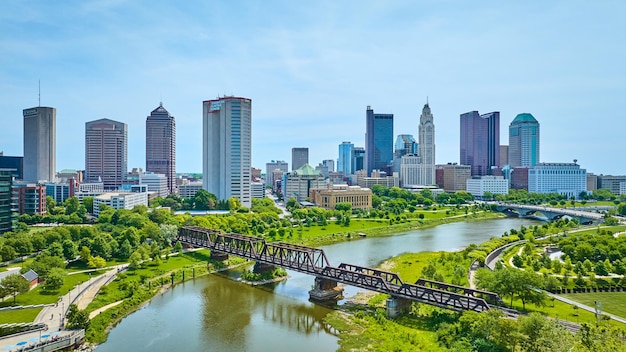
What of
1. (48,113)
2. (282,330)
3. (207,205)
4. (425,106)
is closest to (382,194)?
(425,106)

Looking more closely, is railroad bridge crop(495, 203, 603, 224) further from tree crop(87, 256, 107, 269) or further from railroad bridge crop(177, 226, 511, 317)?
tree crop(87, 256, 107, 269)

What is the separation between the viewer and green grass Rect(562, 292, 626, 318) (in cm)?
2929

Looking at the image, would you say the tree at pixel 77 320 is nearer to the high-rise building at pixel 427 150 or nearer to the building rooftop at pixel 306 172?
the building rooftop at pixel 306 172

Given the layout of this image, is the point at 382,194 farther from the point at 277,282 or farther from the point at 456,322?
the point at 456,322

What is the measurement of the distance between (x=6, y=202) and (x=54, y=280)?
2440 centimetres

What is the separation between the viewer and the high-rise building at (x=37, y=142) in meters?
135

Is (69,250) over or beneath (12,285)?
over

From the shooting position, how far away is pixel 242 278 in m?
41.5

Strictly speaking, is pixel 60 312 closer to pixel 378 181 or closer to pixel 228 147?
pixel 228 147

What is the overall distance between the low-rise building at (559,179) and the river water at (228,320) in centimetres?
→ 13258

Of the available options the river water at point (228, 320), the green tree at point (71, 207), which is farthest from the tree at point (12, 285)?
the green tree at point (71, 207)

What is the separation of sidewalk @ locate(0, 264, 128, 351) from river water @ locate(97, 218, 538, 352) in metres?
3.13

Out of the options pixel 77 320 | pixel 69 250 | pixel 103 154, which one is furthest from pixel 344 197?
pixel 103 154

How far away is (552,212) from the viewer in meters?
90.2
